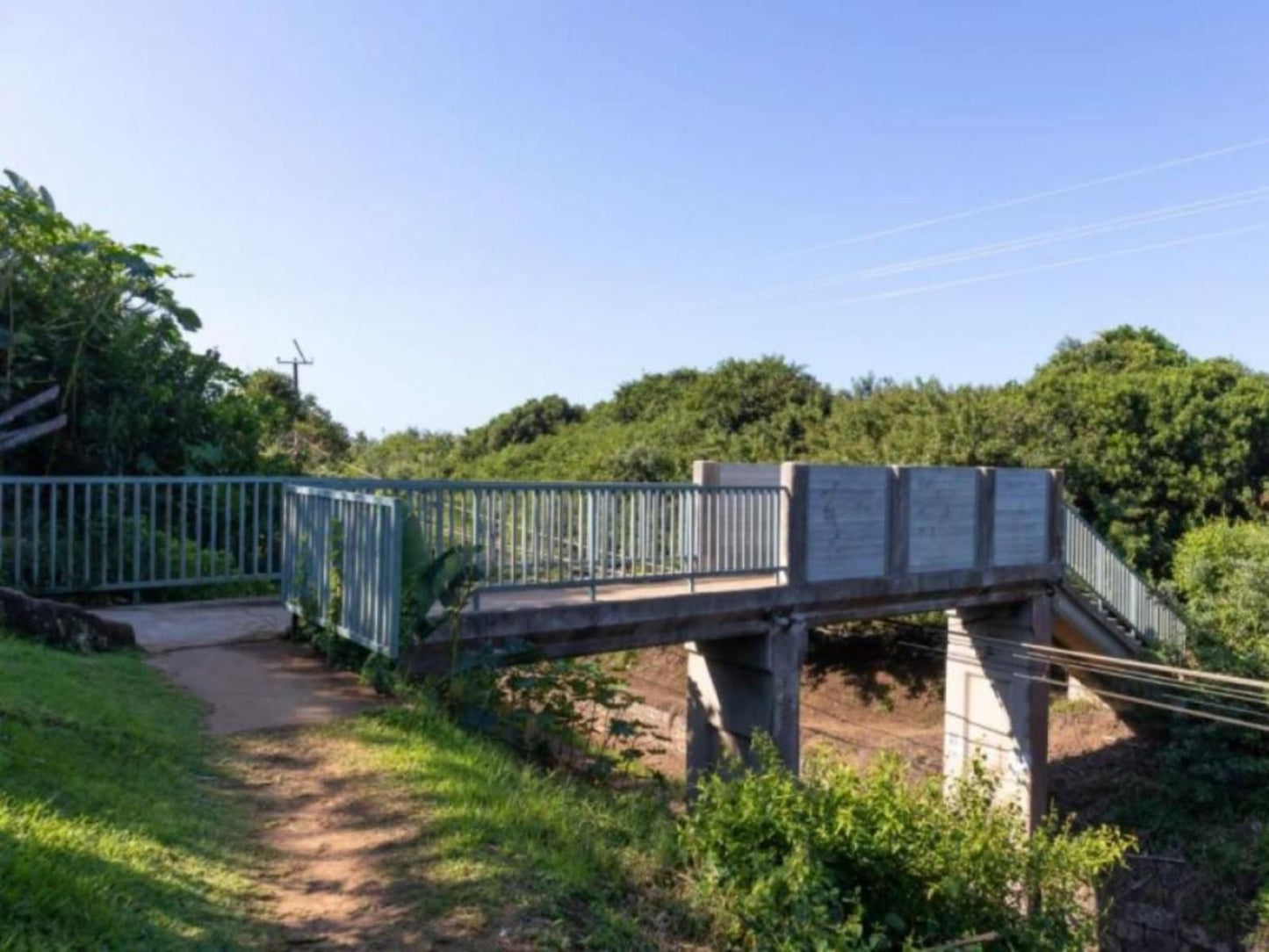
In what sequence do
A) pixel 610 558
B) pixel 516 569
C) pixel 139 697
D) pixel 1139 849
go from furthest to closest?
pixel 1139 849 < pixel 610 558 < pixel 516 569 < pixel 139 697

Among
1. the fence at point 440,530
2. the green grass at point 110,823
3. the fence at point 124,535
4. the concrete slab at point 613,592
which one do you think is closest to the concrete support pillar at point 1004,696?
the concrete slab at point 613,592

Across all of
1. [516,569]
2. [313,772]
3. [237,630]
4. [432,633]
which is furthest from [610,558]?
[313,772]

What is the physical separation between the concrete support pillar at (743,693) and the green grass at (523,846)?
4536 millimetres

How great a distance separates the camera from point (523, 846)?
12.9ft

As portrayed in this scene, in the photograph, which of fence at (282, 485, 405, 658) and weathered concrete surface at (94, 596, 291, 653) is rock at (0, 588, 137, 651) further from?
fence at (282, 485, 405, 658)

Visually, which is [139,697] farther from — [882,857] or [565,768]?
[882,857]

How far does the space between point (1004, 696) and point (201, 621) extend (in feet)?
34.9

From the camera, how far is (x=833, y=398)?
2617 centimetres

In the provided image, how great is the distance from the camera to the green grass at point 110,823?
272 cm

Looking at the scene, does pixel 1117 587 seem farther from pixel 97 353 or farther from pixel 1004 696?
pixel 97 353

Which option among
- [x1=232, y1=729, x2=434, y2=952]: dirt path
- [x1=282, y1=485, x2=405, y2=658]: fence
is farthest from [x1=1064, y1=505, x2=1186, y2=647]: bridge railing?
[x1=232, y1=729, x2=434, y2=952]: dirt path

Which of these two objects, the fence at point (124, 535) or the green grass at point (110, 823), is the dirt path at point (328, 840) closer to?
the green grass at point (110, 823)

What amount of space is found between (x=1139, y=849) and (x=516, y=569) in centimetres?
902

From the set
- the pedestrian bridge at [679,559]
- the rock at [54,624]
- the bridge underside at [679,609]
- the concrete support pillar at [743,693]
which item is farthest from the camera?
the concrete support pillar at [743,693]
